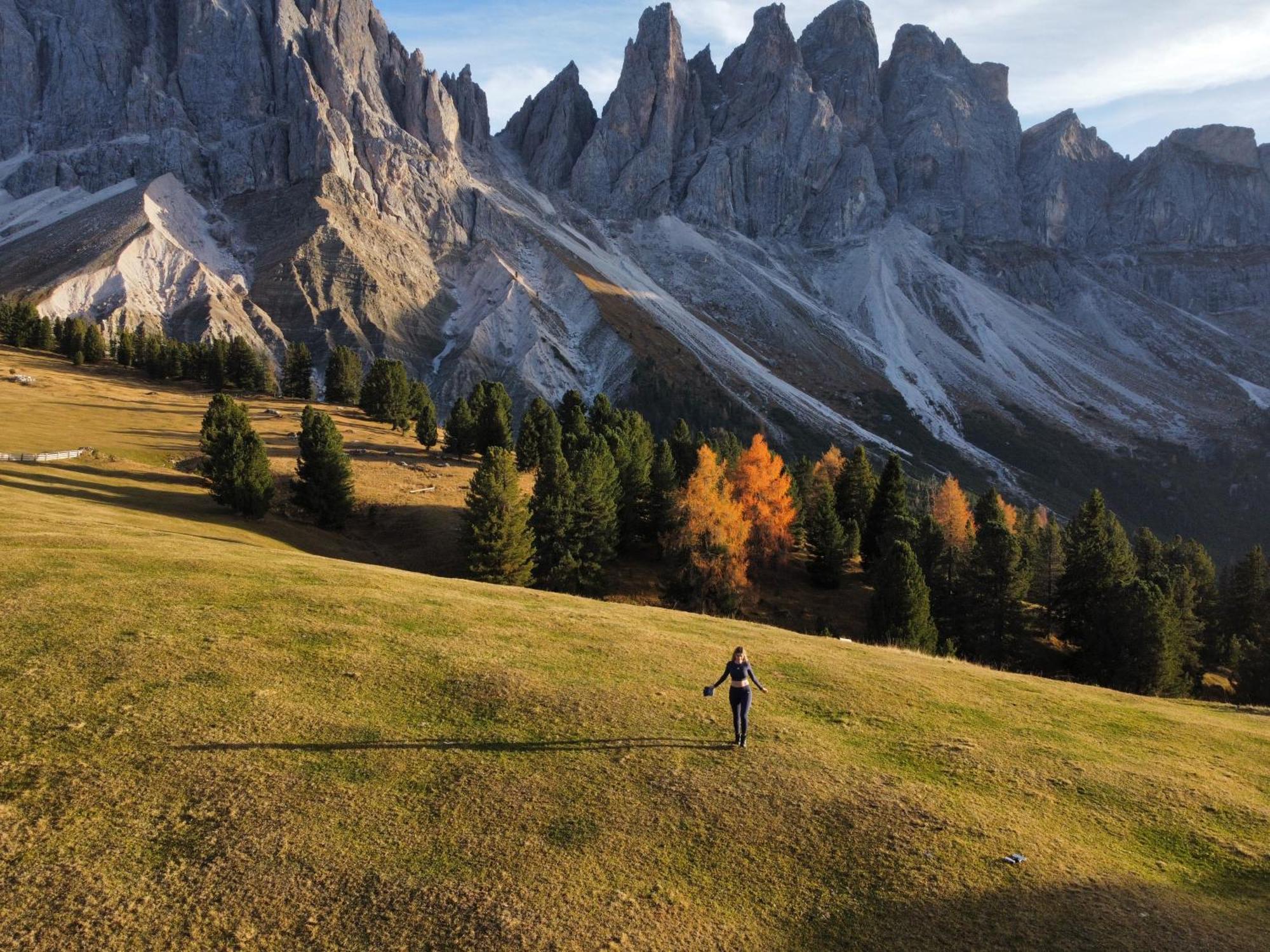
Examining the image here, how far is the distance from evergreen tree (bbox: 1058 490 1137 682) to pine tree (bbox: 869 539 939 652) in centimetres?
1281

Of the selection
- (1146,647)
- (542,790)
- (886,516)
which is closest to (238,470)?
(542,790)

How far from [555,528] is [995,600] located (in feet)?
112

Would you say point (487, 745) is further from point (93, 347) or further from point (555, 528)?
point (93, 347)

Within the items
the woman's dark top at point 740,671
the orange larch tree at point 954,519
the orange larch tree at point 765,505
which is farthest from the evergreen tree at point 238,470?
the orange larch tree at point 954,519

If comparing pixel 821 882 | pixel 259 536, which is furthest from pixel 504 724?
pixel 259 536

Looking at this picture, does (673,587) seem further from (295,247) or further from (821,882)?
(295,247)

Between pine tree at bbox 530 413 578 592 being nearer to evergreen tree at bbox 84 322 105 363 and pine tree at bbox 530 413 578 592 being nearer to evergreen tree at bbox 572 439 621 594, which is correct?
evergreen tree at bbox 572 439 621 594

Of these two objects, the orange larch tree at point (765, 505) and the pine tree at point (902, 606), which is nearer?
the pine tree at point (902, 606)

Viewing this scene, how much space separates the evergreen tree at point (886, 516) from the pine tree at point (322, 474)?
1884 inches

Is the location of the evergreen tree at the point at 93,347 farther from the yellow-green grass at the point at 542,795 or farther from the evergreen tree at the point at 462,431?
the yellow-green grass at the point at 542,795

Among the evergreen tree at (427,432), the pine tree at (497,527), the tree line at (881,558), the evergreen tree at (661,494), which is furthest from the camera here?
the evergreen tree at (427,432)

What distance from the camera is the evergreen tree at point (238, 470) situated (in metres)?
50.9

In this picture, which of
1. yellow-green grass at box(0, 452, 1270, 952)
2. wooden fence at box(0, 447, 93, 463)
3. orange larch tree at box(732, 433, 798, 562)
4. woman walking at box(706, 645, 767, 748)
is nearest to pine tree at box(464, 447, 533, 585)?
orange larch tree at box(732, 433, 798, 562)

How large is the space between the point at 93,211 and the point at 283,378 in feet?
390
